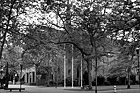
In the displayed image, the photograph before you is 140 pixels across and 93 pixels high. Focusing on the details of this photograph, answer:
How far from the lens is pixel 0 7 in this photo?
44.1 ft

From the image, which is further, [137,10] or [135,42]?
[135,42]

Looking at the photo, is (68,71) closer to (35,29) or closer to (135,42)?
(35,29)

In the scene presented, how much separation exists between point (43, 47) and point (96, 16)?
897cm

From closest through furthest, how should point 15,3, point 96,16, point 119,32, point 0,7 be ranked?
point 119,32 < point 96,16 < point 0,7 < point 15,3

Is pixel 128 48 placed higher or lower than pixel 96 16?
lower

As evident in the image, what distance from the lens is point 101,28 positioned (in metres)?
9.82

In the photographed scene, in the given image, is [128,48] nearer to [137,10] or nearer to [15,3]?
[137,10]

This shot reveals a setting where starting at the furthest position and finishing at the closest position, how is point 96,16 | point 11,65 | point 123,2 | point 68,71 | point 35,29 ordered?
point 68,71 → point 11,65 → point 35,29 → point 96,16 → point 123,2

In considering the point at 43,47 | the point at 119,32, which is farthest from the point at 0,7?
the point at 119,32

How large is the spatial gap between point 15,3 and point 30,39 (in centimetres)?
357

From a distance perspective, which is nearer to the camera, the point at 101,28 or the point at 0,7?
the point at 101,28

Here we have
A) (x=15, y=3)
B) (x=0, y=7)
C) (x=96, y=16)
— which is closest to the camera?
(x=96, y=16)

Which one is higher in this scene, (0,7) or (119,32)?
(0,7)

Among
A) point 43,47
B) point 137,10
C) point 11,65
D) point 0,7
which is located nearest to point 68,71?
point 11,65
